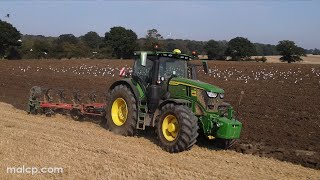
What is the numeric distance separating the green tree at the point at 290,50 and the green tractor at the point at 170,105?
42827 millimetres

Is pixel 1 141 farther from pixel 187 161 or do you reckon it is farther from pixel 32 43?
pixel 32 43

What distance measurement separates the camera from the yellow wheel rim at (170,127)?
856 centimetres

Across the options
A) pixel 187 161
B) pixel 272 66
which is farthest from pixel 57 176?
pixel 272 66

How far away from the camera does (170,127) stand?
28.3 feet

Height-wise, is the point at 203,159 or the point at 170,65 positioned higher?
the point at 170,65

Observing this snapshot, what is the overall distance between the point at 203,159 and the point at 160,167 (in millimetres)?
1176

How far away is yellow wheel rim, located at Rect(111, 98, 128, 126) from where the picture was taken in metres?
10.4

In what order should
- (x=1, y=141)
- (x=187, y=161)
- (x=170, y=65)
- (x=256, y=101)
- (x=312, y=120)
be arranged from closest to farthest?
1. (x=187, y=161)
2. (x=1, y=141)
3. (x=170, y=65)
4. (x=312, y=120)
5. (x=256, y=101)

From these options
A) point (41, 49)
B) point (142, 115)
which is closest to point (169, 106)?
point (142, 115)

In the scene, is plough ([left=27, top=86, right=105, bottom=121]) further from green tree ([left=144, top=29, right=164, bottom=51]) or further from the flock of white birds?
the flock of white birds

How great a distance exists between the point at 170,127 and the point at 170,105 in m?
0.44

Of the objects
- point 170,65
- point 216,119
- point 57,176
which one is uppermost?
point 170,65

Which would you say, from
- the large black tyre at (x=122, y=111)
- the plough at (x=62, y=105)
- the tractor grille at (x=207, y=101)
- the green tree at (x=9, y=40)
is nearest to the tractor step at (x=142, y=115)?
the large black tyre at (x=122, y=111)

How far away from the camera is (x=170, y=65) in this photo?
9711mm
